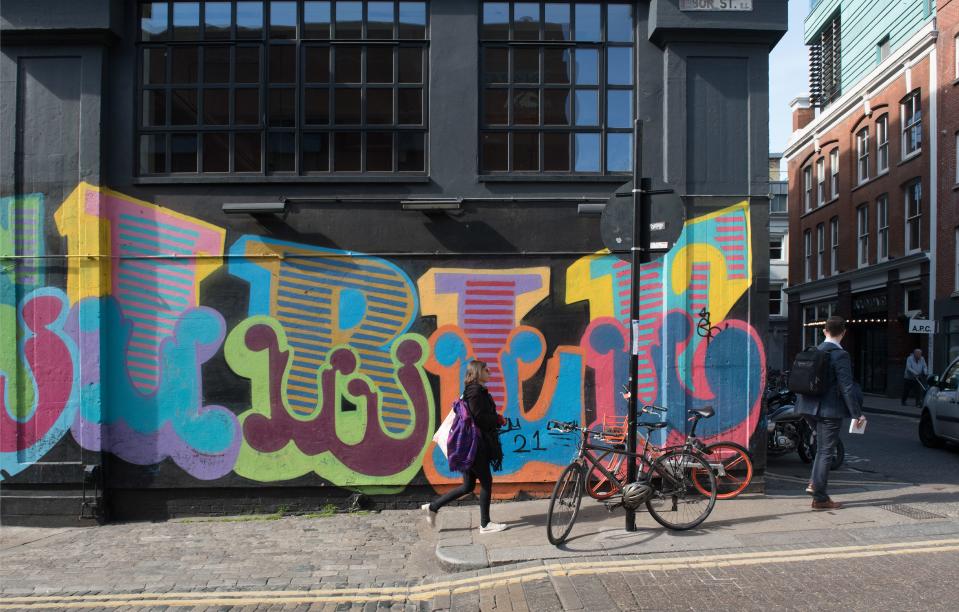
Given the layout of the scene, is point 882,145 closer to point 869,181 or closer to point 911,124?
point 869,181

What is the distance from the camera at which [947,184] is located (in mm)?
22125

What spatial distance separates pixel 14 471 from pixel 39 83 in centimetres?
427

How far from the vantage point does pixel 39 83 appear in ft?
25.5

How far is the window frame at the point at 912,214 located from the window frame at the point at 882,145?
159 cm

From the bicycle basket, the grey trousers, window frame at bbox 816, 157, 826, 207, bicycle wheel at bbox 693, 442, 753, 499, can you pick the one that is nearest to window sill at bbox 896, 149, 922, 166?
window frame at bbox 816, 157, 826, 207

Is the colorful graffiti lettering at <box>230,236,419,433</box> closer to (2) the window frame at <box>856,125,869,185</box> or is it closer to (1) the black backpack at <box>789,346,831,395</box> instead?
(1) the black backpack at <box>789,346,831,395</box>

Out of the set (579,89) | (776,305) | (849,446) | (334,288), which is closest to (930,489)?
(849,446)

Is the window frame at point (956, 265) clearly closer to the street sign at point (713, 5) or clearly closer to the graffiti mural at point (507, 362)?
the street sign at point (713, 5)

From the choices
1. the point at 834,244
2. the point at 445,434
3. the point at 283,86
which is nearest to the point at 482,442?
the point at 445,434

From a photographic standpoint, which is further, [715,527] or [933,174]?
[933,174]

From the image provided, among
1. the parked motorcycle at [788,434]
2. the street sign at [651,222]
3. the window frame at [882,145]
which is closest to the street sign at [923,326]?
the window frame at [882,145]

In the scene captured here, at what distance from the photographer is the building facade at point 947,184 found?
21.6 metres

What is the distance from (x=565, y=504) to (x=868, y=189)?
2665 cm

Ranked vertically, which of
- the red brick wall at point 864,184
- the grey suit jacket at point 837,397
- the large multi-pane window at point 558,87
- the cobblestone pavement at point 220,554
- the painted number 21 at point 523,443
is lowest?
the cobblestone pavement at point 220,554
